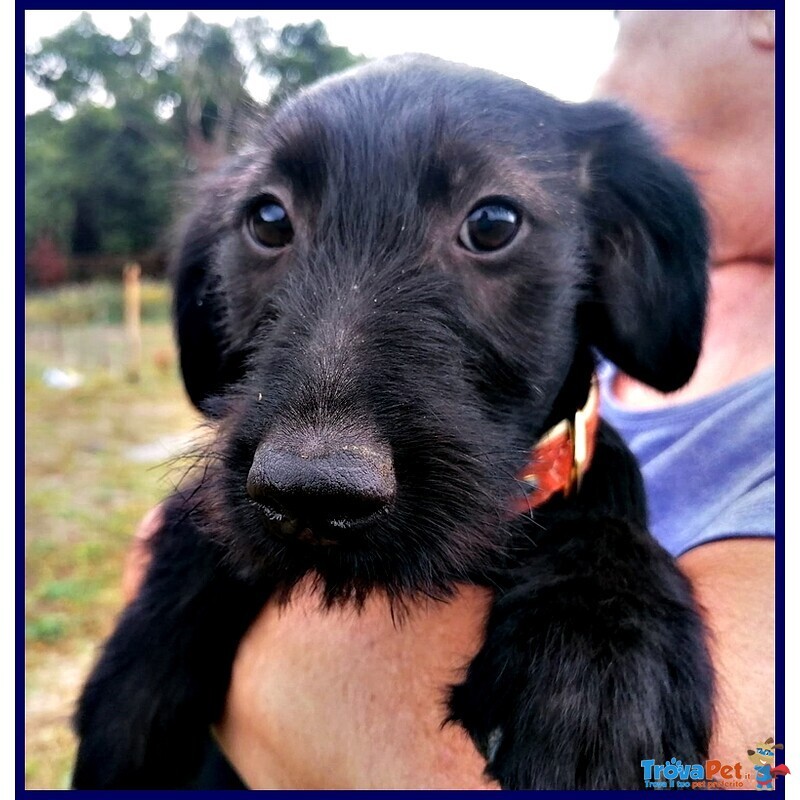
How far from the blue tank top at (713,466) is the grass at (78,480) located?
3.25 feet

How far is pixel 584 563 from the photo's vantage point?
1.22 m

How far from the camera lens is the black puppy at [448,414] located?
3.39ft

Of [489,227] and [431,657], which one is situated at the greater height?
[489,227]

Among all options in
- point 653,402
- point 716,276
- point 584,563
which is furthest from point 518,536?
point 716,276

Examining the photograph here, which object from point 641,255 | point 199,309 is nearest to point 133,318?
point 199,309

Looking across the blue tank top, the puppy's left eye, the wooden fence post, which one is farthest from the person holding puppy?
the wooden fence post

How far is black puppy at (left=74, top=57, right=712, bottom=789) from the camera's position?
1.03m

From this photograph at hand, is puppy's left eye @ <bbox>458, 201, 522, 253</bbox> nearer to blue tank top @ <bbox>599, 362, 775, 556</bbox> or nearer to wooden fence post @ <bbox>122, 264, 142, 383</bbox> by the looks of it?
blue tank top @ <bbox>599, 362, 775, 556</bbox>

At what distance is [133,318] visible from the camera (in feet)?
16.1

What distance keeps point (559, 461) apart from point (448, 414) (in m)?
0.37

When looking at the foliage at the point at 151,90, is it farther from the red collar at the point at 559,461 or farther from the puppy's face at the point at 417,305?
the red collar at the point at 559,461

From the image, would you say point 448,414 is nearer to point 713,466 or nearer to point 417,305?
point 417,305

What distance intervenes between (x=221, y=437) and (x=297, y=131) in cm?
55

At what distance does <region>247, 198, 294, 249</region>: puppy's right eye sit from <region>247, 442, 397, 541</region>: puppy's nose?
541 mm
